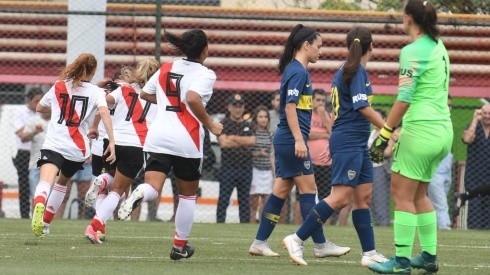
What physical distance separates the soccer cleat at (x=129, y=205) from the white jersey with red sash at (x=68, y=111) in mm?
2338

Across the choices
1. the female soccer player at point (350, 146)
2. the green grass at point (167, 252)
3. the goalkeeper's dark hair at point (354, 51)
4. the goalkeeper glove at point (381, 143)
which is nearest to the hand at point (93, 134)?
the green grass at point (167, 252)

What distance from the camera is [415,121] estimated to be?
860 centimetres

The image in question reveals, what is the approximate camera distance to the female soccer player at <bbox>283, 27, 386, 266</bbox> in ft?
31.9

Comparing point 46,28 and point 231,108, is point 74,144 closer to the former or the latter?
point 231,108

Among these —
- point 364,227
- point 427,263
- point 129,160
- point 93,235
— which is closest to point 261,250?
point 364,227

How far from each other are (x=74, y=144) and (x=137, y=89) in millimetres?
1017

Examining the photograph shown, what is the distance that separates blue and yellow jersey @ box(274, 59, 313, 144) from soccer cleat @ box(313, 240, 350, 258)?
89 cm

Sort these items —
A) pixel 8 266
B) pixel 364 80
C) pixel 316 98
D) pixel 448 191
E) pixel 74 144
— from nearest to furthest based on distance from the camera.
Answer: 1. pixel 8 266
2. pixel 364 80
3. pixel 74 144
4. pixel 316 98
5. pixel 448 191

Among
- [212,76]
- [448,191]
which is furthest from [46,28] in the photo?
[212,76]

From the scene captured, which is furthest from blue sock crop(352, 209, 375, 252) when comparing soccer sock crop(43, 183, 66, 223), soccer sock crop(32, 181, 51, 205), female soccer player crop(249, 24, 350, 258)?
soccer sock crop(43, 183, 66, 223)

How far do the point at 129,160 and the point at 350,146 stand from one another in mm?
3336

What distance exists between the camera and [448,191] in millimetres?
18594

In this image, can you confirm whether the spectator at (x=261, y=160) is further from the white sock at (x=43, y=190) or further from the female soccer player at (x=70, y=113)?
the white sock at (x=43, y=190)

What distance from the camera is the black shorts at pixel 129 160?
12.5 meters
